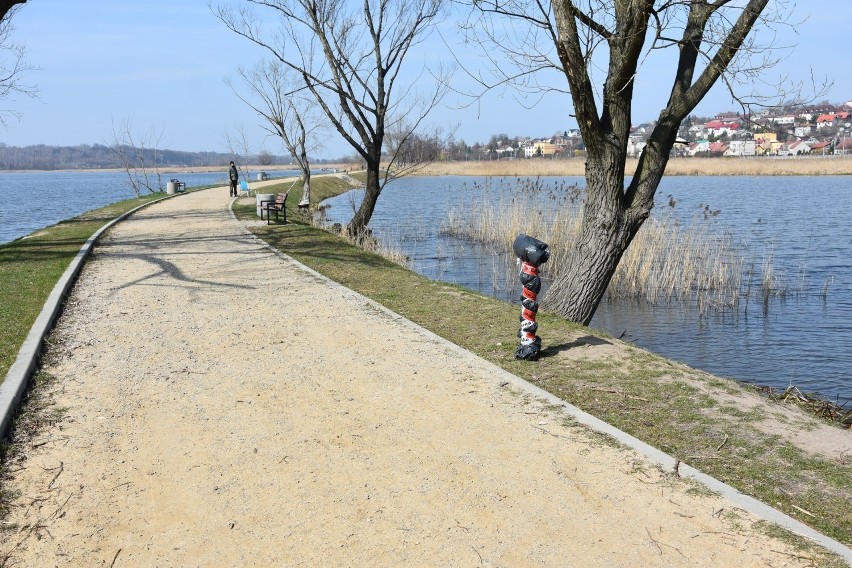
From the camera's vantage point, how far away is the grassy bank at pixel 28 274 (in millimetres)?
7859

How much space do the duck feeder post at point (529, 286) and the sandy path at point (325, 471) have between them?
1.86 feet

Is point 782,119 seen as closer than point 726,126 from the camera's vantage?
Yes

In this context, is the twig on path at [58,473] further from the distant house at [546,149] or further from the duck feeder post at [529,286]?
the distant house at [546,149]

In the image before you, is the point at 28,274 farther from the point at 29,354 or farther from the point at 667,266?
the point at 667,266

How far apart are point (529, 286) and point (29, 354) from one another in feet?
15.7

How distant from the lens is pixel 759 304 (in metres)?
14.1

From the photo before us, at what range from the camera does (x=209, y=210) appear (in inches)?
1013

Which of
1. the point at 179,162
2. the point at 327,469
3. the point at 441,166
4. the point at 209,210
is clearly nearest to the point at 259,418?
the point at 327,469

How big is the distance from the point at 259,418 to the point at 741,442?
3657 mm

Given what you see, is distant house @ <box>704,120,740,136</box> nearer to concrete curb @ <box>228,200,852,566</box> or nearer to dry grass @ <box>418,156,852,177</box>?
concrete curb @ <box>228,200,852,566</box>

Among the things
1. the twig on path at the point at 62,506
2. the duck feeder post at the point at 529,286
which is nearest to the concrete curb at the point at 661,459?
the duck feeder post at the point at 529,286

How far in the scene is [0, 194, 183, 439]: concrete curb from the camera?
224 inches

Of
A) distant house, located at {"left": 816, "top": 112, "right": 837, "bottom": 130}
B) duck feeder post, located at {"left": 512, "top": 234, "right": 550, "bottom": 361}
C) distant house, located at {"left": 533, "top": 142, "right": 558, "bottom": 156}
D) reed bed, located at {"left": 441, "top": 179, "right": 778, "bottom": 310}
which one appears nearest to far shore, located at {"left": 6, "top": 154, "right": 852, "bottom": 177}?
distant house, located at {"left": 533, "top": 142, "right": 558, "bottom": 156}

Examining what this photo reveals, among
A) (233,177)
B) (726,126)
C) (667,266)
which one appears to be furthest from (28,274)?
(233,177)
